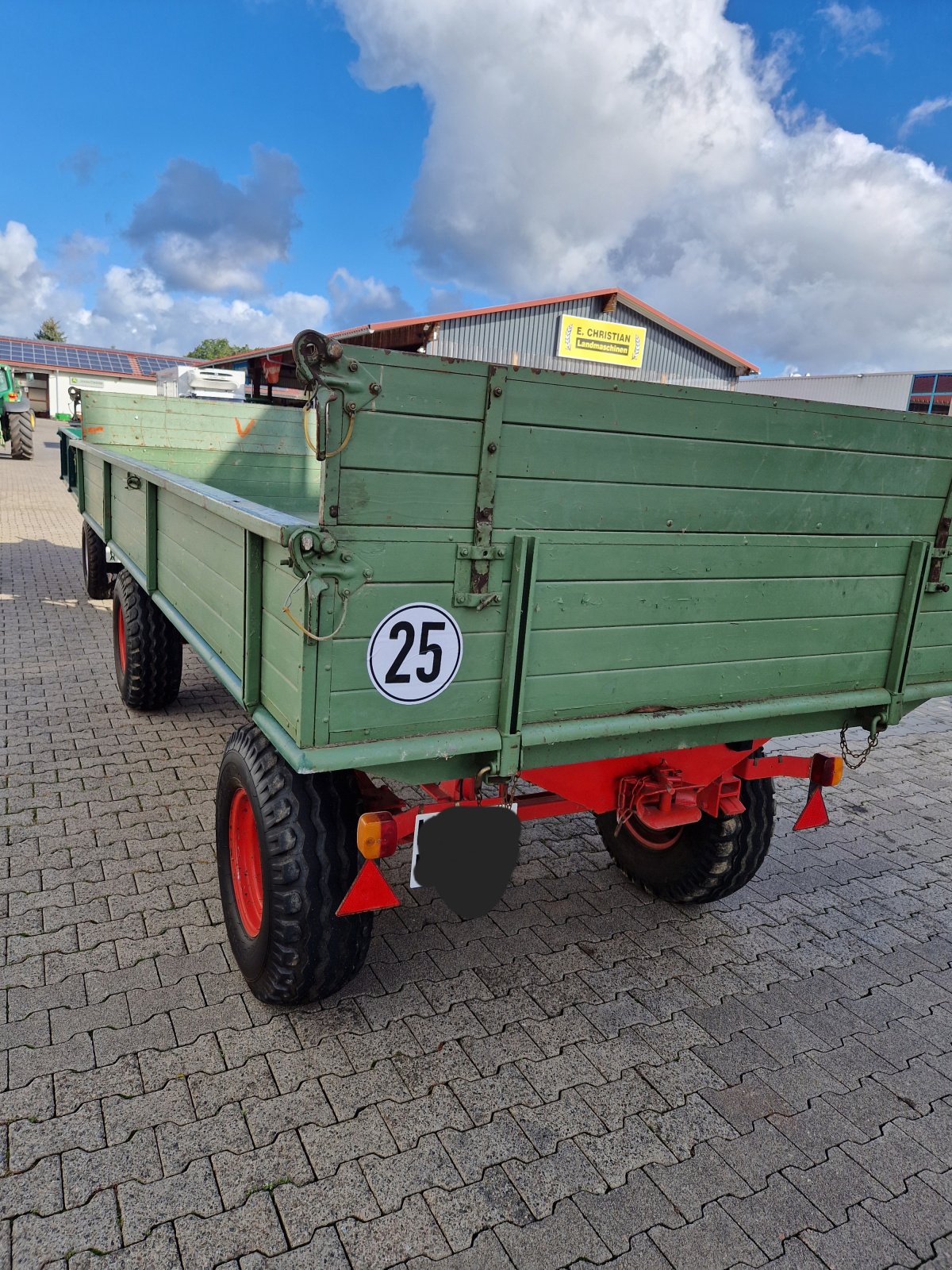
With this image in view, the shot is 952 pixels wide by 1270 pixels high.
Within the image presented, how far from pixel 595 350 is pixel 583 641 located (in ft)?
70.3

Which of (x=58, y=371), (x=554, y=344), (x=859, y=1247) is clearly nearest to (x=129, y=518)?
(x=859, y=1247)

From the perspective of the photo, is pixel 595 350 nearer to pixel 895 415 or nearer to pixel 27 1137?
pixel 895 415

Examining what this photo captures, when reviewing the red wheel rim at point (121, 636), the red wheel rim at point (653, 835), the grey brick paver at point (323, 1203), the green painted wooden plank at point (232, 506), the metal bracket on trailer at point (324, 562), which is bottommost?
the grey brick paver at point (323, 1203)

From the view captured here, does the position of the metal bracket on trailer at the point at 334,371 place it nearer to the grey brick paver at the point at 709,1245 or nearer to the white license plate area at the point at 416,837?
the white license plate area at the point at 416,837

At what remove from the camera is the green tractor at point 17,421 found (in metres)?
21.3

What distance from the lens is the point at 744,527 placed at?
2.57 metres

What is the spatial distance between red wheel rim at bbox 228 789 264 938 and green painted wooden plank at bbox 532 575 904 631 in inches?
50.5

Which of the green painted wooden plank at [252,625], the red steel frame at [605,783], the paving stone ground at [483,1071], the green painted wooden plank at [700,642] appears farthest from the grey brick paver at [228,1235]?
the green painted wooden plank at [700,642]

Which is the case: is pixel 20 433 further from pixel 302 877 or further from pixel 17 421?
pixel 302 877

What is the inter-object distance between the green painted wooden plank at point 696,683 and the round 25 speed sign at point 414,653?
0.83 feet

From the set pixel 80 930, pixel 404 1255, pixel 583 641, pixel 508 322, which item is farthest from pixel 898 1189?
pixel 508 322

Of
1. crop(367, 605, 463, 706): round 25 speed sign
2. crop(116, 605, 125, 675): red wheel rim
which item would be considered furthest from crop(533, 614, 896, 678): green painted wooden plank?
crop(116, 605, 125, 675): red wheel rim

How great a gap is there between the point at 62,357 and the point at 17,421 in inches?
816

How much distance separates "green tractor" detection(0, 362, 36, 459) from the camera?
21.3 meters
